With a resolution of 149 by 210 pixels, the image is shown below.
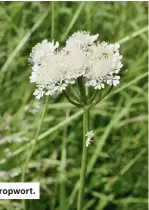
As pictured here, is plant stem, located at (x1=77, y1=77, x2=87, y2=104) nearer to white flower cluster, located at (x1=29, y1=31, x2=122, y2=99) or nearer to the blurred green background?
white flower cluster, located at (x1=29, y1=31, x2=122, y2=99)

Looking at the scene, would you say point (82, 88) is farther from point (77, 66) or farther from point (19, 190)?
point (19, 190)

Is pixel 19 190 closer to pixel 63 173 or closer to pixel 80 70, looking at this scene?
pixel 63 173

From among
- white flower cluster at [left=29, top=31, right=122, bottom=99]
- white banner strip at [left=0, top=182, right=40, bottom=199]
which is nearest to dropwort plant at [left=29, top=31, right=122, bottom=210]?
white flower cluster at [left=29, top=31, right=122, bottom=99]

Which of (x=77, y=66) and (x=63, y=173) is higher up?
(x=77, y=66)

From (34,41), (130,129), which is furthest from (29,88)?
(130,129)

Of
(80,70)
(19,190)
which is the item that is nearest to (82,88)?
(80,70)

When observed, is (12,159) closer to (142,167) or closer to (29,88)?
(29,88)

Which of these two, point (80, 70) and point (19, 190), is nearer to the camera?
point (80, 70)
